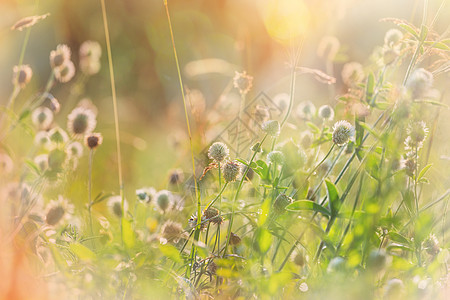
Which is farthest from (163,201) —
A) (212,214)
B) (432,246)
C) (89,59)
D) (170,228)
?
(89,59)

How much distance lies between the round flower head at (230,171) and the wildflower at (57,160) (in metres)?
0.43

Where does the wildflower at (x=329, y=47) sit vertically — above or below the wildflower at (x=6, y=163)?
above

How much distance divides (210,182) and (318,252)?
0.39m

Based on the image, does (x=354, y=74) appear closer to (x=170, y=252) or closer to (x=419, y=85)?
(x=419, y=85)

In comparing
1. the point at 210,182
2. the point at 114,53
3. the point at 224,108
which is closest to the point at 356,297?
the point at 210,182

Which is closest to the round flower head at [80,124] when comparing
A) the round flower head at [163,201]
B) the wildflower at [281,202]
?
the round flower head at [163,201]

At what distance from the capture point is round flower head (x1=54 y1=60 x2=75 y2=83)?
4.75ft

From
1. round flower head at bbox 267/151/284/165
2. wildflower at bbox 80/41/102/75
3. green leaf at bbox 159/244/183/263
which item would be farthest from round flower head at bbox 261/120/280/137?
wildflower at bbox 80/41/102/75

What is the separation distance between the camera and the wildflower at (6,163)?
1.23 metres

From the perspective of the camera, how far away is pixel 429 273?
2.49ft

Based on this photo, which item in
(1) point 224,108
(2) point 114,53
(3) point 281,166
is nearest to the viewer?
(3) point 281,166

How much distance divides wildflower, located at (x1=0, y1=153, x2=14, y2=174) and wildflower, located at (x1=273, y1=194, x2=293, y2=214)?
2.45 ft

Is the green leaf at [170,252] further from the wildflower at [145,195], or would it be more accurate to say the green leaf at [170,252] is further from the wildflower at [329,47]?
the wildflower at [329,47]

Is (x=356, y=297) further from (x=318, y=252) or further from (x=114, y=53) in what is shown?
(x=114, y=53)
